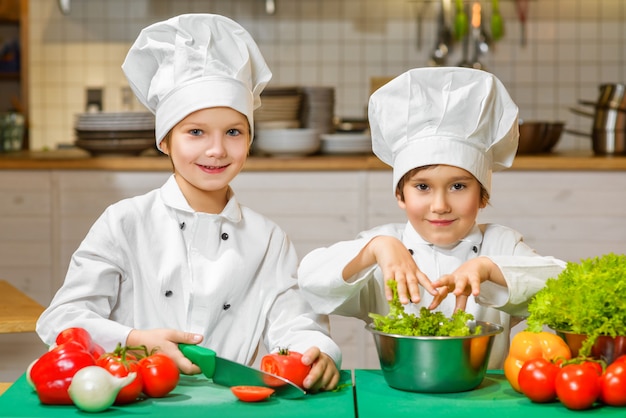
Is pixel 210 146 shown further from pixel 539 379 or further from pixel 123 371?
pixel 539 379

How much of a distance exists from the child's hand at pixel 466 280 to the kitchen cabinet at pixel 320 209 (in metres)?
1.93

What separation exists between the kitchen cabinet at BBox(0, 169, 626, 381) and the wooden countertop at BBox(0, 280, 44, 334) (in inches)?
48.2

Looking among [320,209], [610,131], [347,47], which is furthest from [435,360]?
[347,47]

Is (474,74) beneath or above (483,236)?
above

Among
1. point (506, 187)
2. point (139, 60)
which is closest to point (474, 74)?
point (139, 60)

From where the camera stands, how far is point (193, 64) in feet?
5.85

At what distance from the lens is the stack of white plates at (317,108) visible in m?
3.95

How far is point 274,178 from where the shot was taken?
3723 mm

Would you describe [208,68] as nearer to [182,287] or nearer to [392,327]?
[182,287]

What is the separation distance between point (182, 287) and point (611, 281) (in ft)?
2.67

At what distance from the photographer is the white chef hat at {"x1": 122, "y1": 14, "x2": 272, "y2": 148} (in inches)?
69.6

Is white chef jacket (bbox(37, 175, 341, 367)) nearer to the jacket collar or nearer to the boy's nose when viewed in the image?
the jacket collar

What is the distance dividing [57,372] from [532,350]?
29.0 inches

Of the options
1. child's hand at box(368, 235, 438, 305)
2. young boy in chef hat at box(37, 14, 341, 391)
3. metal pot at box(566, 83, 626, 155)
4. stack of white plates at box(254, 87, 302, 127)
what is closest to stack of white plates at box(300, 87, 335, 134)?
stack of white plates at box(254, 87, 302, 127)
